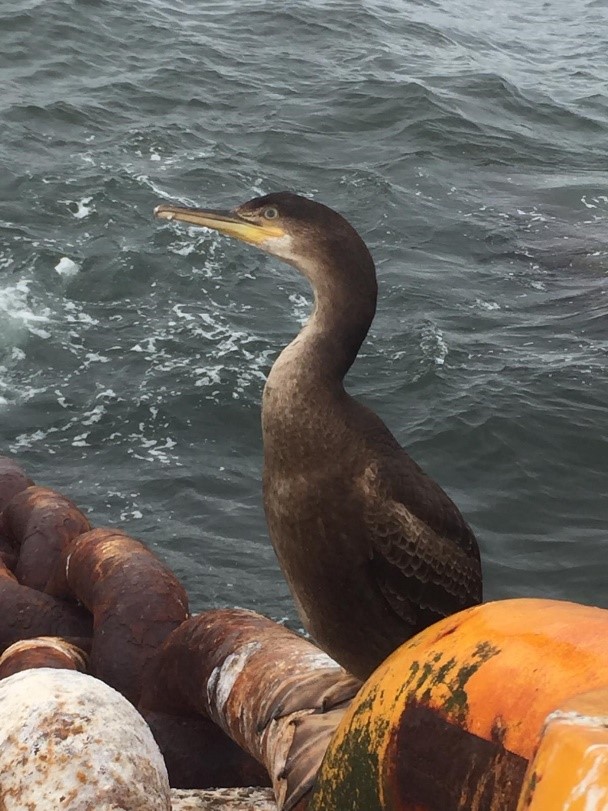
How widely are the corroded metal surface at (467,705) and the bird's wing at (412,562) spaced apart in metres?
1.41

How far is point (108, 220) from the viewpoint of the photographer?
1236 centimetres

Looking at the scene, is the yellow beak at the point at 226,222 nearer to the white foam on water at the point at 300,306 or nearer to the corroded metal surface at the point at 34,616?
the corroded metal surface at the point at 34,616

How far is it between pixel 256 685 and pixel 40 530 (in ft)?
3.52

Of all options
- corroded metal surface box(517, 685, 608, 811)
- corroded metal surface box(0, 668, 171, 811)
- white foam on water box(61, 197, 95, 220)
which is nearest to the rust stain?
corroded metal surface box(517, 685, 608, 811)

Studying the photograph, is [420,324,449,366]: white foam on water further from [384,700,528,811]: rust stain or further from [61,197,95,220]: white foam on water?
[384,700,528,811]: rust stain

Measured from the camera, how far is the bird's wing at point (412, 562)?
3.70 meters

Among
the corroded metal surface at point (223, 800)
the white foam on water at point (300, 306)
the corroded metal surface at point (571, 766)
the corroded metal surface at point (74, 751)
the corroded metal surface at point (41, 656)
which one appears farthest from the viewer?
the white foam on water at point (300, 306)

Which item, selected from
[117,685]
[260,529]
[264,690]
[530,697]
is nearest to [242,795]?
[264,690]

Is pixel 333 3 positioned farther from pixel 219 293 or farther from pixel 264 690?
pixel 264 690

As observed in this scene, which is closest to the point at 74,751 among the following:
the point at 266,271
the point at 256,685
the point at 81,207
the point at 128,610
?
the point at 256,685

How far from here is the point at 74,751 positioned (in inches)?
100

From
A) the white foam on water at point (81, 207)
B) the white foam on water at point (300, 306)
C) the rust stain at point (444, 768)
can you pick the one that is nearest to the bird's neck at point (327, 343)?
the rust stain at point (444, 768)

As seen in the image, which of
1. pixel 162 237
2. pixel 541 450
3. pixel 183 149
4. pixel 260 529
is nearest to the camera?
pixel 260 529

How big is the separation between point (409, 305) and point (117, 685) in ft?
26.0
